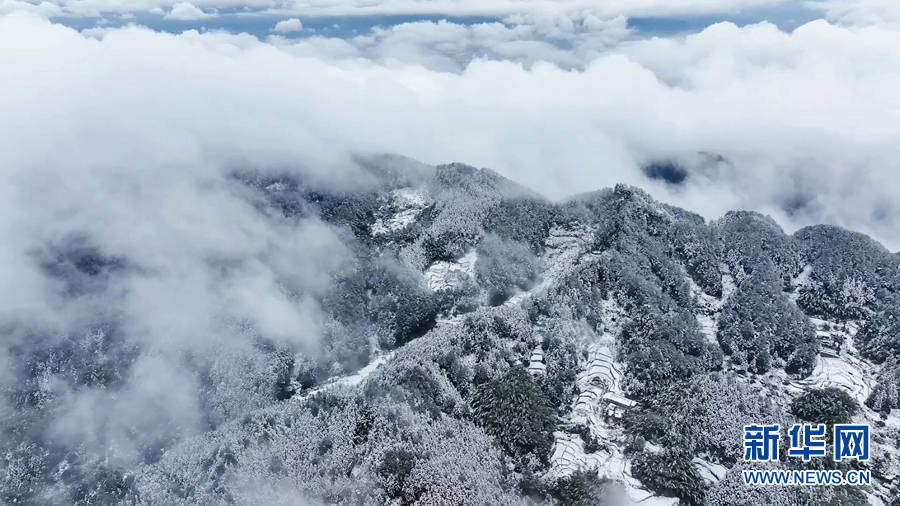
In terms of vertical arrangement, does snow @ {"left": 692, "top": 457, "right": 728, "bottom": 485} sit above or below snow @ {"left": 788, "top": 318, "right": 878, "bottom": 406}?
above

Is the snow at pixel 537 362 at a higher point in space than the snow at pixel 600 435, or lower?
higher

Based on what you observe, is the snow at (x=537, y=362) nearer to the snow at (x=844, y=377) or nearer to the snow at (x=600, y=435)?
the snow at (x=600, y=435)

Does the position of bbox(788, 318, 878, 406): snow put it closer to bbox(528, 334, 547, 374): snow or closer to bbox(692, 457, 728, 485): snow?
bbox(692, 457, 728, 485): snow

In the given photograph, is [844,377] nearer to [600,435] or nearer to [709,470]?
[709,470]

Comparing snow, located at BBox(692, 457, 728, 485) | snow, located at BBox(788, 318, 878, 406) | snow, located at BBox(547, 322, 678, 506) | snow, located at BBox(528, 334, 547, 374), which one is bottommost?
snow, located at BBox(788, 318, 878, 406)

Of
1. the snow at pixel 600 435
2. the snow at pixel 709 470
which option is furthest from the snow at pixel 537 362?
the snow at pixel 709 470

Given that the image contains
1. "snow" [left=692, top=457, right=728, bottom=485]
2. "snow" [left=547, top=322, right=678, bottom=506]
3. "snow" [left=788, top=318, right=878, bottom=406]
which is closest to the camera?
"snow" [left=692, top=457, right=728, bottom=485]

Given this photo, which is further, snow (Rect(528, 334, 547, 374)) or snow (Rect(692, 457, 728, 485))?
snow (Rect(528, 334, 547, 374))

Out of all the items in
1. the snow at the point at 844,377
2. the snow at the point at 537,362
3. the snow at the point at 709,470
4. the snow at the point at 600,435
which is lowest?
the snow at the point at 844,377

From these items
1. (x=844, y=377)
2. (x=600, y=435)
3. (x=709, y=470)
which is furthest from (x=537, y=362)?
(x=844, y=377)

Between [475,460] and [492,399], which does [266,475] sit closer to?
[475,460]

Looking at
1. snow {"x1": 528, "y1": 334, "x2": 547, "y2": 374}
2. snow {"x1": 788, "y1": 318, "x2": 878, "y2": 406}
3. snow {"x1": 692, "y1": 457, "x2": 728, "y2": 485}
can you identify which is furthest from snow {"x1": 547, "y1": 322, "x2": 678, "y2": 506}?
snow {"x1": 788, "y1": 318, "x2": 878, "y2": 406}

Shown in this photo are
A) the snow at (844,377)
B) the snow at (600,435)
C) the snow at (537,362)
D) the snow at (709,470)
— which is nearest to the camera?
the snow at (709,470)
